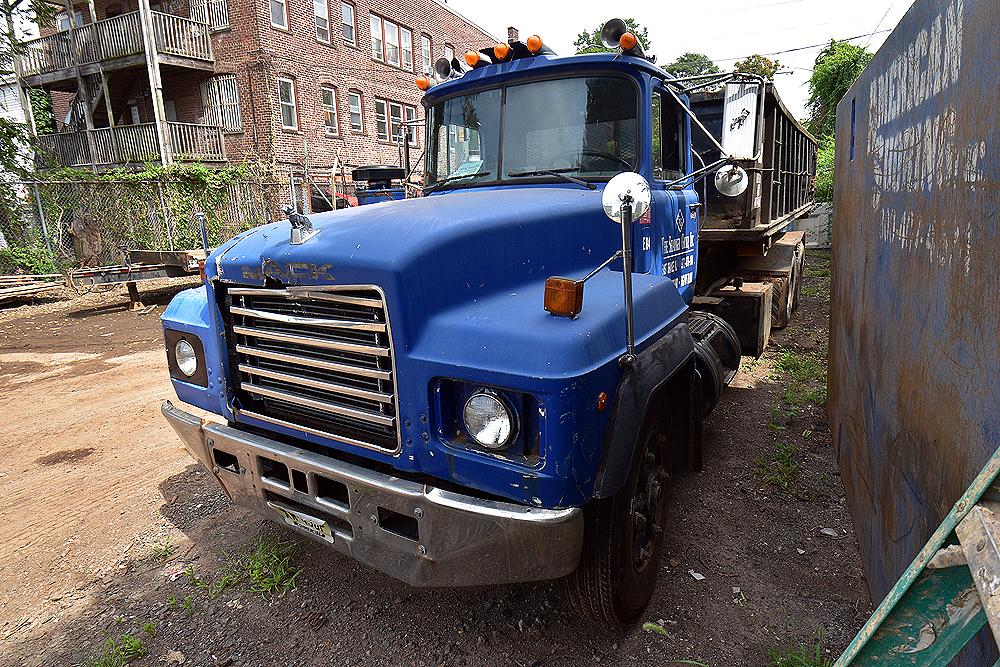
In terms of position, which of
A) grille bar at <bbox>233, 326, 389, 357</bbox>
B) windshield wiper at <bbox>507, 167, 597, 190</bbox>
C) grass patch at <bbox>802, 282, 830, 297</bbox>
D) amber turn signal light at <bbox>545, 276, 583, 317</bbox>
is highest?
windshield wiper at <bbox>507, 167, 597, 190</bbox>

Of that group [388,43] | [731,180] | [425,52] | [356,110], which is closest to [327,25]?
[356,110]

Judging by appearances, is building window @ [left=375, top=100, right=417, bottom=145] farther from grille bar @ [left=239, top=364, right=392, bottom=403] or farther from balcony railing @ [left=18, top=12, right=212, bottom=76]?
grille bar @ [left=239, top=364, right=392, bottom=403]

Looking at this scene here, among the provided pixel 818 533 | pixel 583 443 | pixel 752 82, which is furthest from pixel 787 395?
pixel 583 443

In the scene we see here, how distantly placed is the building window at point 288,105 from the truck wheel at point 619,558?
1919 cm

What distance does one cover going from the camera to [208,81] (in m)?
19.5

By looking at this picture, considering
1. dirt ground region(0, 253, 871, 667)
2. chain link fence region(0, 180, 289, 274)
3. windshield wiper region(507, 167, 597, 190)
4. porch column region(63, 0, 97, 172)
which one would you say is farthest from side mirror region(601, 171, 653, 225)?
porch column region(63, 0, 97, 172)

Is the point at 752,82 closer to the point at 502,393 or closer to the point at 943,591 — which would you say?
the point at 502,393

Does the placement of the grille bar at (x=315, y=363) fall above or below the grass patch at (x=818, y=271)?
above

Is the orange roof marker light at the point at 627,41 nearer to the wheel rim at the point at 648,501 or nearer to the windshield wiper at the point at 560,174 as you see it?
the windshield wiper at the point at 560,174

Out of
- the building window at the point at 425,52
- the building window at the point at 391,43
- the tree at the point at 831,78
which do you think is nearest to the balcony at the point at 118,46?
the building window at the point at 391,43

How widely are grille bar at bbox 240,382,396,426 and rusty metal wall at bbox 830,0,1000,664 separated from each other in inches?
77.1

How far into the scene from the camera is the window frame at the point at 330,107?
20630 mm

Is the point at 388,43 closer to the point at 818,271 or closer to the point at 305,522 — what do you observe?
the point at 818,271

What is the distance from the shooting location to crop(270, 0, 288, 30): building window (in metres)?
19.0
